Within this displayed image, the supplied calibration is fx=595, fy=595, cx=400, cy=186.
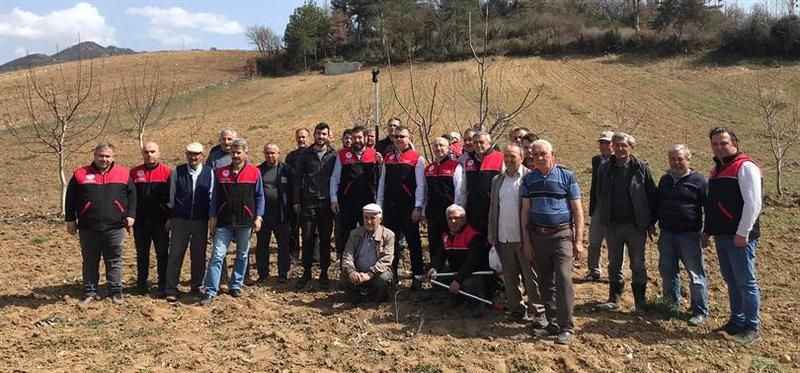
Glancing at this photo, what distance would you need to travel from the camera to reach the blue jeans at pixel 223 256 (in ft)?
20.2

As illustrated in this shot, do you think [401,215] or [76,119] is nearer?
[401,215]

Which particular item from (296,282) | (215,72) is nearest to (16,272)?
(296,282)

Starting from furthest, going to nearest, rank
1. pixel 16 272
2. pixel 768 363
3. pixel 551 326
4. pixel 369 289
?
pixel 16 272, pixel 369 289, pixel 551 326, pixel 768 363

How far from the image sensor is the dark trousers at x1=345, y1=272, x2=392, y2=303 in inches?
234

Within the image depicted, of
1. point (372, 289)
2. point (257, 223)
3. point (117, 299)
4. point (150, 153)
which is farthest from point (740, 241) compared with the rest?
point (117, 299)

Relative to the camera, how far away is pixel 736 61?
104ft

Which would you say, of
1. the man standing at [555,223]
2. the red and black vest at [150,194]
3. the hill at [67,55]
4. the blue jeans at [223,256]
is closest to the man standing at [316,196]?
the blue jeans at [223,256]

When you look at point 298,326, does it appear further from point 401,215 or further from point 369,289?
point 401,215

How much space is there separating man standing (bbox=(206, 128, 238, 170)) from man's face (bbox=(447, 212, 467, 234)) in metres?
2.61

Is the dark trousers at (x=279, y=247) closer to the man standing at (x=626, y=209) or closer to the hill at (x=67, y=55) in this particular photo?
the man standing at (x=626, y=209)

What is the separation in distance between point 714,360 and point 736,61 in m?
32.3

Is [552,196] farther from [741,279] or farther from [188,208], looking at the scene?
[188,208]

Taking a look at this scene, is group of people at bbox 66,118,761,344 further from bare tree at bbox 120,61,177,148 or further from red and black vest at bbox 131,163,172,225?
bare tree at bbox 120,61,177,148

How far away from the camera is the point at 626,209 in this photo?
560 cm
